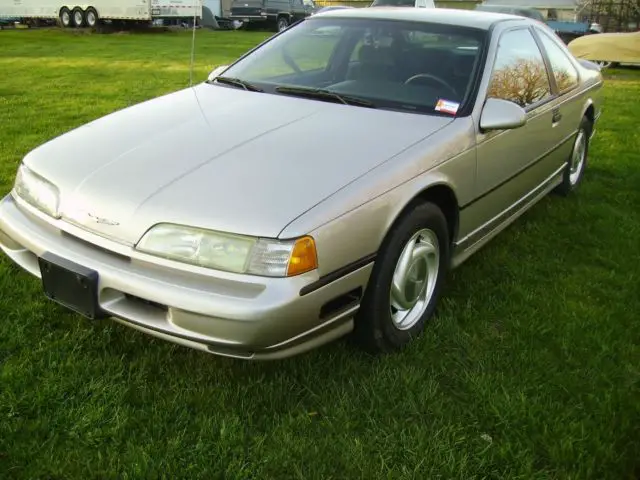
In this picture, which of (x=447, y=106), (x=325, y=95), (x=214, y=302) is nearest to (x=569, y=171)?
(x=447, y=106)

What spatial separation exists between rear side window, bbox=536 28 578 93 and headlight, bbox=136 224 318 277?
9.09ft

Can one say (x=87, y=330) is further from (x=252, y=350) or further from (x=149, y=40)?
(x=149, y=40)

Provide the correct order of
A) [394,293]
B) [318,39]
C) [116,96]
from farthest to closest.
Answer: [116,96] < [318,39] < [394,293]

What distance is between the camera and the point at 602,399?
251cm

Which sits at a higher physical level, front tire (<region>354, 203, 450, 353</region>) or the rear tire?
the rear tire

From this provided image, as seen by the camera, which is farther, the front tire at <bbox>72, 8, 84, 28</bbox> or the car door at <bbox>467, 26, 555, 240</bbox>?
the front tire at <bbox>72, 8, 84, 28</bbox>

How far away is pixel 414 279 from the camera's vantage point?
2783mm

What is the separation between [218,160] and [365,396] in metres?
1.11

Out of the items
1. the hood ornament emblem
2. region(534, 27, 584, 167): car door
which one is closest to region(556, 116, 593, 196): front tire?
region(534, 27, 584, 167): car door

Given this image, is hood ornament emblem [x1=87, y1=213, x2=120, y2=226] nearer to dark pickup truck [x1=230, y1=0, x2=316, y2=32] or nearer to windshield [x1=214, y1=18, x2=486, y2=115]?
windshield [x1=214, y1=18, x2=486, y2=115]

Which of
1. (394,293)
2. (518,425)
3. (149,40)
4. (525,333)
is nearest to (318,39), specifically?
(394,293)

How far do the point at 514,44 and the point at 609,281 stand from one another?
4.87 feet

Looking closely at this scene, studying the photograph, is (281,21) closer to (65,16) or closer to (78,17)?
(78,17)

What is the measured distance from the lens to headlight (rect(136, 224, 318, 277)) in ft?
6.94
